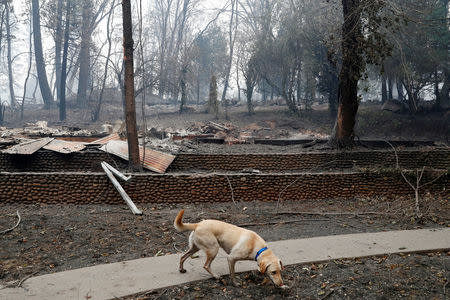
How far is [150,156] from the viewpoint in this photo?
1185 cm

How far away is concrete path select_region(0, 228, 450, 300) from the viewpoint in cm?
418

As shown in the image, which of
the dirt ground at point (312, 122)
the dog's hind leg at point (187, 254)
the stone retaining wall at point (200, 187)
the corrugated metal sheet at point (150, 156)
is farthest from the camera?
the dirt ground at point (312, 122)

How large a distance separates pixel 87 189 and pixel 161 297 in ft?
18.9

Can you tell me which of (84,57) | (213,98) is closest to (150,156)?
(213,98)

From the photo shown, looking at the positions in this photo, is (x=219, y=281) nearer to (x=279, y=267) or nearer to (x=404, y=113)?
(x=279, y=267)

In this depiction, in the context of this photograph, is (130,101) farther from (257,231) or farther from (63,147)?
(257,231)

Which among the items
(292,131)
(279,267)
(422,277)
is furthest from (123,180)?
(292,131)

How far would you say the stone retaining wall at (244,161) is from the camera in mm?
12102

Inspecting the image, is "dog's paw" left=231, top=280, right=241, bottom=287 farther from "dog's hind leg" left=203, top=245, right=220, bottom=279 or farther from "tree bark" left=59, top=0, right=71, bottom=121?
"tree bark" left=59, top=0, right=71, bottom=121

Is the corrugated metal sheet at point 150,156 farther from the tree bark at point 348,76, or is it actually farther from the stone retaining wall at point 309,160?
the tree bark at point 348,76

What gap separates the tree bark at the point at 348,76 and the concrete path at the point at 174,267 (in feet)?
25.4

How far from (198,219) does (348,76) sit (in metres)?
9.10

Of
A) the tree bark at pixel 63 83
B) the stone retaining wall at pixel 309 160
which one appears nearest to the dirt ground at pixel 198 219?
the stone retaining wall at pixel 309 160

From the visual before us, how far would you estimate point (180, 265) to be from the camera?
4.58 meters
